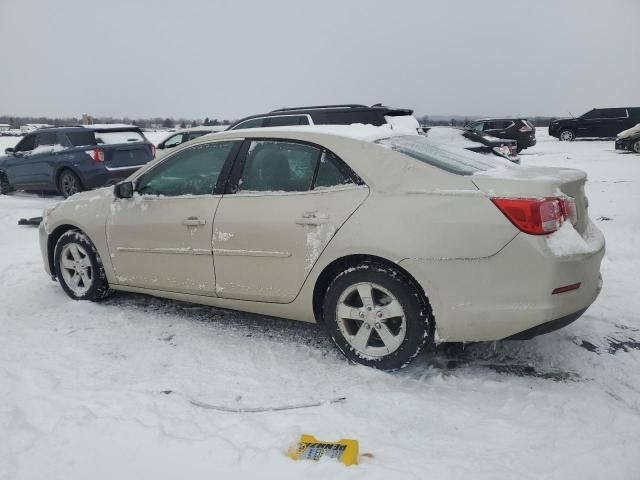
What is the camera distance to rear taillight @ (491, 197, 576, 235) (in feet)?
9.37

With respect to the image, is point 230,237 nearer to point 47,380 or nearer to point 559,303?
point 47,380

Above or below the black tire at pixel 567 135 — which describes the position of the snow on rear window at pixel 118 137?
above

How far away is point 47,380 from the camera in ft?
10.7

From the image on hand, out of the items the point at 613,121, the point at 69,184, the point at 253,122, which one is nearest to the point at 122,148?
the point at 69,184

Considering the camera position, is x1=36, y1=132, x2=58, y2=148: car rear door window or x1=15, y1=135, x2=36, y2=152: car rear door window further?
x1=15, y1=135, x2=36, y2=152: car rear door window

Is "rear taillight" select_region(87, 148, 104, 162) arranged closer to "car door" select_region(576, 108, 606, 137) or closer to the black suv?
the black suv

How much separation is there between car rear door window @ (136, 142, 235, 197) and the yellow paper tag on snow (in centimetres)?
203

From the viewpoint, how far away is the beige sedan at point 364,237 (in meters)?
2.92

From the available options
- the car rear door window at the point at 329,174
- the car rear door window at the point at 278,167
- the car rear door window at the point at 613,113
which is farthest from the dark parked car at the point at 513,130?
the car rear door window at the point at 329,174

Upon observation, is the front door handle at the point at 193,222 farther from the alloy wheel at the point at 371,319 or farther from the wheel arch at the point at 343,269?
the alloy wheel at the point at 371,319

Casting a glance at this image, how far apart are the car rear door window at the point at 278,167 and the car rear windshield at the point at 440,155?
508mm

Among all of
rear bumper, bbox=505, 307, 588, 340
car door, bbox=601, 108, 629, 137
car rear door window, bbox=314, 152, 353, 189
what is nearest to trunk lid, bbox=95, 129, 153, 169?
car rear door window, bbox=314, 152, 353, 189

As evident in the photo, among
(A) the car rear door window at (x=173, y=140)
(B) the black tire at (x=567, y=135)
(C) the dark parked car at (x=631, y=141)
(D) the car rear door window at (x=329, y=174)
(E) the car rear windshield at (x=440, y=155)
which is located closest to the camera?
(E) the car rear windshield at (x=440, y=155)

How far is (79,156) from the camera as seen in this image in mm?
10547
